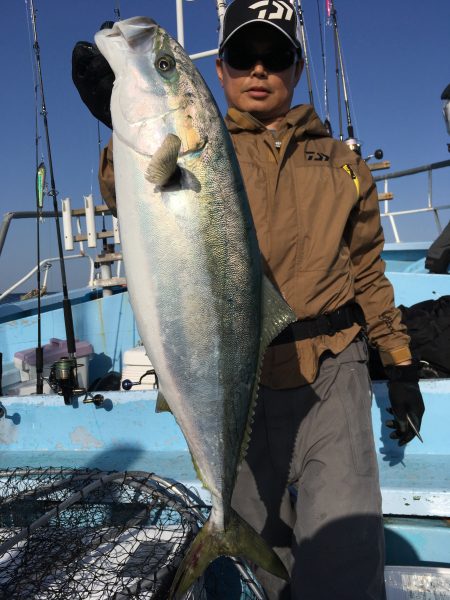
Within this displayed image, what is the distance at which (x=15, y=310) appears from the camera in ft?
24.1

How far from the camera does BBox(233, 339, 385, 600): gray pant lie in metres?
1.69

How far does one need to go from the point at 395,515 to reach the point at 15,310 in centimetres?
669

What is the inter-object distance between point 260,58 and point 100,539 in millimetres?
2410

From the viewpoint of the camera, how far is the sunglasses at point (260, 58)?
6.52ft

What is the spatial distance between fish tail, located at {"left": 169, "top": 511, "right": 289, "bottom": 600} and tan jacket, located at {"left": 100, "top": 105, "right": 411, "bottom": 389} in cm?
58

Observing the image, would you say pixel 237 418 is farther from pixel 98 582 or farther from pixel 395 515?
pixel 395 515

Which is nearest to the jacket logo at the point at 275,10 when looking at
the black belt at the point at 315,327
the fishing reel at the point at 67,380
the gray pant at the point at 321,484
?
the black belt at the point at 315,327

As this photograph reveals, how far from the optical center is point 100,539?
220 cm

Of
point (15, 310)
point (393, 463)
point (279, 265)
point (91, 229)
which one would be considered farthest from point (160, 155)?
point (15, 310)

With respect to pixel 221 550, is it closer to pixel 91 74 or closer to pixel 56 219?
pixel 91 74

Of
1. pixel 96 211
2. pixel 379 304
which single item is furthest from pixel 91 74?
pixel 96 211

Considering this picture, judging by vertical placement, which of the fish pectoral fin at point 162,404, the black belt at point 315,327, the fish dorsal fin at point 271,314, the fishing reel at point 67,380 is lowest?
the fishing reel at point 67,380

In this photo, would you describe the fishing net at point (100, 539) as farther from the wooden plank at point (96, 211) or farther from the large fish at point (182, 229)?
the wooden plank at point (96, 211)

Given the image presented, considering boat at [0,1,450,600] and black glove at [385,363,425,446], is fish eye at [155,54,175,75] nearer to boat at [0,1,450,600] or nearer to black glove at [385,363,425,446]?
black glove at [385,363,425,446]
